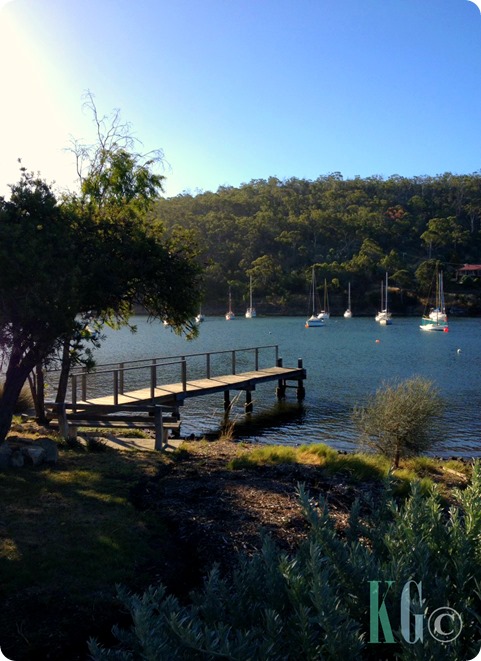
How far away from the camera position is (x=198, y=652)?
7.69ft

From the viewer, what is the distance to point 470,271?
389ft

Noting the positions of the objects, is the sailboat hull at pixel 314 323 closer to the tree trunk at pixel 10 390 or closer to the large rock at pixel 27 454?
the large rock at pixel 27 454

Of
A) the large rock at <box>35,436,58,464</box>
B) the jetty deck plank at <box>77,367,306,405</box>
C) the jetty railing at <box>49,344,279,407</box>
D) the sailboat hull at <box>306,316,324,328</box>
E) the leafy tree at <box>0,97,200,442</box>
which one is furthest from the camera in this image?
the sailboat hull at <box>306,316,324,328</box>

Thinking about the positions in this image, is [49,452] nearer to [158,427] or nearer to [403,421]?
[158,427]

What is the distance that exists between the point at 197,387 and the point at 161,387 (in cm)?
148

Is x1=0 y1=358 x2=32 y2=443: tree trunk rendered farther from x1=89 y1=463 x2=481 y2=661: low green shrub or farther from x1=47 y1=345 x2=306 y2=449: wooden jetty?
x1=89 y1=463 x2=481 y2=661: low green shrub

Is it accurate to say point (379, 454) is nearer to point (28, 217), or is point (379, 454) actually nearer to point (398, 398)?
point (398, 398)

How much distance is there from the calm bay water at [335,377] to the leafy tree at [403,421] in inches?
193

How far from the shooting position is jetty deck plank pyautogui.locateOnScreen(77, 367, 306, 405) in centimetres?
1822

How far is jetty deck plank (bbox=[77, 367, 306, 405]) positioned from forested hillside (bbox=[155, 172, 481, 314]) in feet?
249

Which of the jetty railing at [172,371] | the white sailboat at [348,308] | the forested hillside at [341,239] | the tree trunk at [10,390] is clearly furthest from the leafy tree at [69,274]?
the white sailboat at [348,308]

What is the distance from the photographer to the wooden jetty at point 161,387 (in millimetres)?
12891

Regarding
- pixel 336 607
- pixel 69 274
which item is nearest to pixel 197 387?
pixel 69 274

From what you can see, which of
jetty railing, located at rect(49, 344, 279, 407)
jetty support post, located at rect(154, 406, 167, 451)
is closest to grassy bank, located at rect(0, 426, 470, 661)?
jetty support post, located at rect(154, 406, 167, 451)
